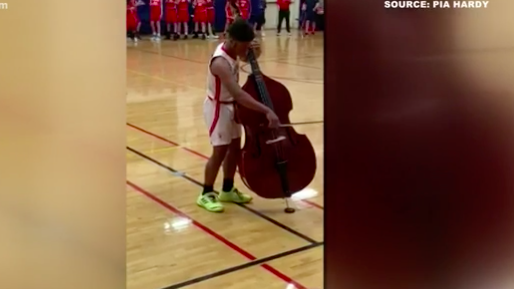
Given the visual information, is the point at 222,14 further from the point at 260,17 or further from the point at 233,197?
the point at 233,197

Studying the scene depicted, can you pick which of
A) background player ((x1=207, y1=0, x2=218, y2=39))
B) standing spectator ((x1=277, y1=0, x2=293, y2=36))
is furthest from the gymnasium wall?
standing spectator ((x1=277, y1=0, x2=293, y2=36))

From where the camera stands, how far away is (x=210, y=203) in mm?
4082

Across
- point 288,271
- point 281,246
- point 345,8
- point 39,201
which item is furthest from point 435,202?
point 281,246

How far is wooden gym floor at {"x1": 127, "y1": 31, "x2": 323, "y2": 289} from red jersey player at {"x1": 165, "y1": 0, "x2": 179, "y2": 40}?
7.37 m

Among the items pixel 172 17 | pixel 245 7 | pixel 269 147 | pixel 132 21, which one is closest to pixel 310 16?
pixel 245 7

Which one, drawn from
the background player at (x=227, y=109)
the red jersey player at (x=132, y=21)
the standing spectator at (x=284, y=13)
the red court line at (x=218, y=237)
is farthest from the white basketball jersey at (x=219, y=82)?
the standing spectator at (x=284, y=13)

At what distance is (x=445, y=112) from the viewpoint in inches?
56.4

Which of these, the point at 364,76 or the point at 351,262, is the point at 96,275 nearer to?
the point at 351,262

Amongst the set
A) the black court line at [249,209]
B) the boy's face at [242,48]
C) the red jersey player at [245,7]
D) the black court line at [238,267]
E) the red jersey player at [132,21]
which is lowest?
the black court line at [238,267]

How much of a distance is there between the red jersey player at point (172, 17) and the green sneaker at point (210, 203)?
1064 centimetres

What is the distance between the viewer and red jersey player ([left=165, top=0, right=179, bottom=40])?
46.5 ft

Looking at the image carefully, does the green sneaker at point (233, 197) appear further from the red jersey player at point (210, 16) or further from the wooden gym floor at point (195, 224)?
the red jersey player at point (210, 16)

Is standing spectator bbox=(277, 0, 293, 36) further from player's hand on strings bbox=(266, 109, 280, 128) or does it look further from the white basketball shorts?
player's hand on strings bbox=(266, 109, 280, 128)

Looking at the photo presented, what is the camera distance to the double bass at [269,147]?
3785 mm
